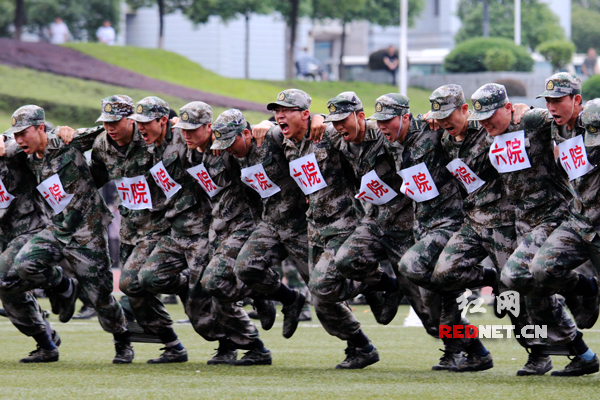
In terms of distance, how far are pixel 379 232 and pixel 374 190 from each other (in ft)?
1.25

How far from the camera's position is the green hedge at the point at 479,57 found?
31.5 m

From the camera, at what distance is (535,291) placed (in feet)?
24.2

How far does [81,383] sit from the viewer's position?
7461 mm

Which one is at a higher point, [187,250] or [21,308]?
[187,250]

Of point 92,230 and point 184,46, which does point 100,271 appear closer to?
point 92,230

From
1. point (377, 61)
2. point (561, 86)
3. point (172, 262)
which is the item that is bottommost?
point (172, 262)

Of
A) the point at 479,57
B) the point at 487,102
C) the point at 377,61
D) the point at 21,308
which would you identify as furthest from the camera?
the point at 377,61

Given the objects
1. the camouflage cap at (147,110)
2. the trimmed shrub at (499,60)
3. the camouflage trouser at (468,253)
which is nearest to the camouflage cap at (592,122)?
the camouflage trouser at (468,253)

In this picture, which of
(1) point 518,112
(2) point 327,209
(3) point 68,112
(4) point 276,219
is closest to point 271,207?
(4) point 276,219

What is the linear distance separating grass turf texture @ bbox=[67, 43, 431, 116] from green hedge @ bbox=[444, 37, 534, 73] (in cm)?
158

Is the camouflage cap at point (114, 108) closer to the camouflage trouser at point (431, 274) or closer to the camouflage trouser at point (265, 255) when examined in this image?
the camouflage trouser at point (265, 255)

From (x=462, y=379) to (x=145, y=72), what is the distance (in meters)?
27.5

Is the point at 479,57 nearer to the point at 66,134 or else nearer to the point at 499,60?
the point at 499,60

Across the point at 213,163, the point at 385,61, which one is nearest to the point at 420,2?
the point at 385,61
